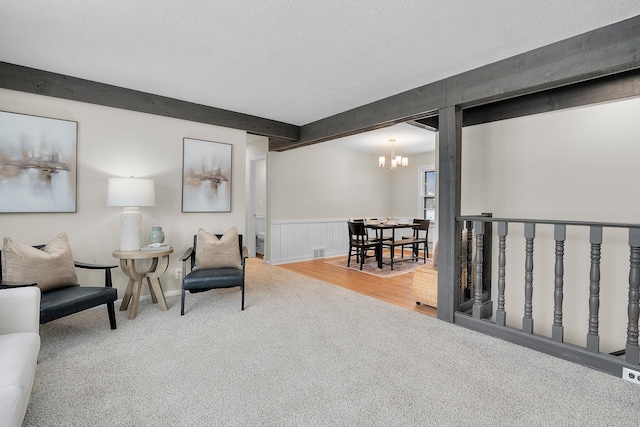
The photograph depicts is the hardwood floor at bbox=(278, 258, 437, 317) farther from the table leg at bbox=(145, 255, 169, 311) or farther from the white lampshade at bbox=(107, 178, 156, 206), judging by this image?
the white lampshade at bbox=(107, 178, 156, 206)

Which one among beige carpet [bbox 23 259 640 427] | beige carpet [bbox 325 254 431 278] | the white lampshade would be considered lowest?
beige carpet [bbox 23 259 640 427]

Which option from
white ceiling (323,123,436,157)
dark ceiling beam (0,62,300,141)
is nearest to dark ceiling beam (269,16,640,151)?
white ceiling (323,123,436,157)

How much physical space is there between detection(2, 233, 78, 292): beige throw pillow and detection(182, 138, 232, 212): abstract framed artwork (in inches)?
56.7

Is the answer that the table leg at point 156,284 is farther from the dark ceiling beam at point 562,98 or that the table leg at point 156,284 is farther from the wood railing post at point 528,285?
the dark ceiling beam at point 562,98

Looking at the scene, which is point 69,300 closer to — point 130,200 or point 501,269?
point 130,200

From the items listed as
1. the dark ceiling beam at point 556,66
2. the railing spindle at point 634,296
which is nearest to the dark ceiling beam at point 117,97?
the dark ceiling beam at point 556,66

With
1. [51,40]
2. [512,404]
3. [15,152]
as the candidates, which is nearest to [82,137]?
Answer: [15,152]

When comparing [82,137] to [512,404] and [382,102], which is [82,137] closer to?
[382,102]

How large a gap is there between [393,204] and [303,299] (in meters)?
5.46

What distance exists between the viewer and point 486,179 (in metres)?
3.75

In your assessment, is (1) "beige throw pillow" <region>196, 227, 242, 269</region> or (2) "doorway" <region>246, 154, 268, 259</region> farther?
(2) "doorway" <region>246, 154, 268, 259</region>

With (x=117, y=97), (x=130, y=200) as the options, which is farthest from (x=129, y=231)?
(x=117, y=97)

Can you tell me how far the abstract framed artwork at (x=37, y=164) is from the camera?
9.53 ft

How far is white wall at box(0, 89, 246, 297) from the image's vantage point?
3066 mm
